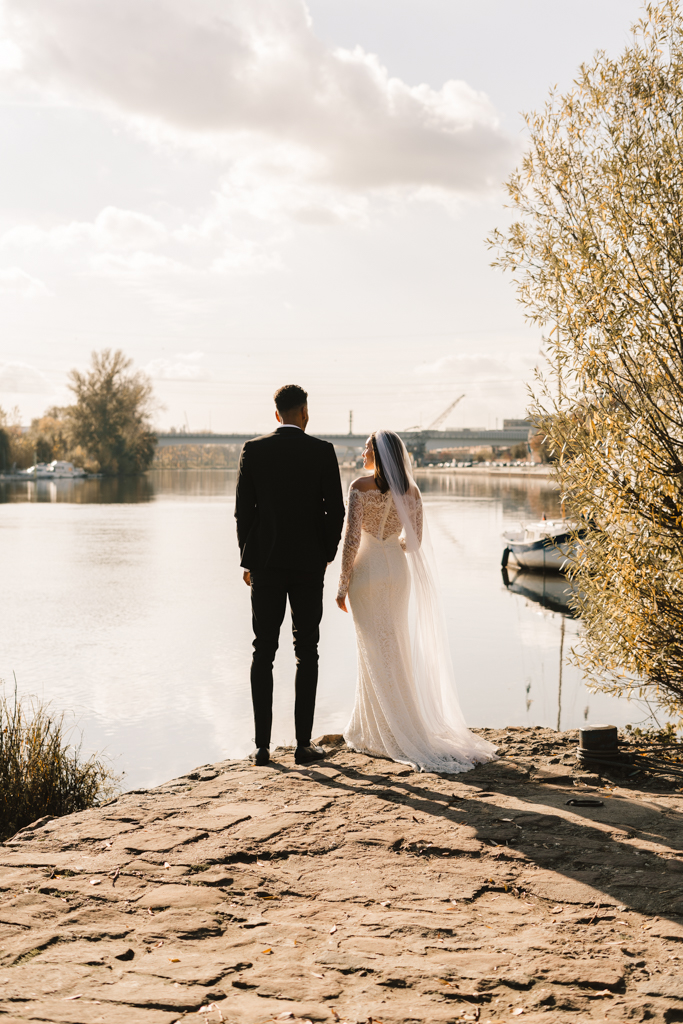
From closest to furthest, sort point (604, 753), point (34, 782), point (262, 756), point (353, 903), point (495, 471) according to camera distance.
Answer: point (353, 903) < point (604, 753) < point (262, 756) < point (34, 782) < point (495, 471)

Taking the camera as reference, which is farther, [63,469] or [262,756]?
[63,469]

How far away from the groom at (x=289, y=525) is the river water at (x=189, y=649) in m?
3.51

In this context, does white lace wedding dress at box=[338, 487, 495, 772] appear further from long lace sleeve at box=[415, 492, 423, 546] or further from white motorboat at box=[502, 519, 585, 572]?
white motorboat at box=[502, 519, 585, 572]

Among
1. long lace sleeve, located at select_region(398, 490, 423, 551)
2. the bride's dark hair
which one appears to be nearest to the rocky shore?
long lace sleeve, located at select_region(398, 490, 423, 551)

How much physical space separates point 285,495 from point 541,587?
20.1m

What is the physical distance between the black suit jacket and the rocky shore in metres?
1.38

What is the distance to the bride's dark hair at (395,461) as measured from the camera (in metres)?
5.78

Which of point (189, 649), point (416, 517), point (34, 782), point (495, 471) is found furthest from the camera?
point (495, 471)

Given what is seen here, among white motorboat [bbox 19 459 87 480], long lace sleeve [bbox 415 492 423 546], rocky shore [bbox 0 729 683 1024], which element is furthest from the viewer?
white motorboat [bbox 19 459 87 480]

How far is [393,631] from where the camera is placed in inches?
229

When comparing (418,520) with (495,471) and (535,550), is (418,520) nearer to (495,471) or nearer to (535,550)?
(535,550)

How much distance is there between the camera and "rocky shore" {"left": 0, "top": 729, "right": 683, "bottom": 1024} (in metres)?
2.73

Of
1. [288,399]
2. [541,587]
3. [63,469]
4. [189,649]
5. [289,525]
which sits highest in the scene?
[63,469]

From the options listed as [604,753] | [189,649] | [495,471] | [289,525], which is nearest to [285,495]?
[289,525]
